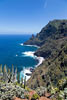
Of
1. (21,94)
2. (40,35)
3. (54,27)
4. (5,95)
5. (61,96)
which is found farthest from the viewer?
(40,35)

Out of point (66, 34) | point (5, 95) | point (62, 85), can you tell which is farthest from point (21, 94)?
point (66, 34)

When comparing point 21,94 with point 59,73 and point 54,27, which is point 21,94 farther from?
point 54,27

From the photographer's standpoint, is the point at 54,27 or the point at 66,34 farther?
the point at 54,27

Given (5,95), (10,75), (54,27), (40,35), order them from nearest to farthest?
(5,95), (10,75), (54,27), (40,35)

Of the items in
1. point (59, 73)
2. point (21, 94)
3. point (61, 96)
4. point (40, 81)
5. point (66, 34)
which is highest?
point (66, 34)

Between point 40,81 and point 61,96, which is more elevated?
point 61,96

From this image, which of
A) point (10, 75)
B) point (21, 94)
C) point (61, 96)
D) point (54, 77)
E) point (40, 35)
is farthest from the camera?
point (40, 35)

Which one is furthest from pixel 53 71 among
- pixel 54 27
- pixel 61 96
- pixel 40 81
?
pixel 54 27

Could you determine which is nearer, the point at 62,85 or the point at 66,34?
the point at 62,85

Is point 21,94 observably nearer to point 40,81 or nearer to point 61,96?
point 61,96
